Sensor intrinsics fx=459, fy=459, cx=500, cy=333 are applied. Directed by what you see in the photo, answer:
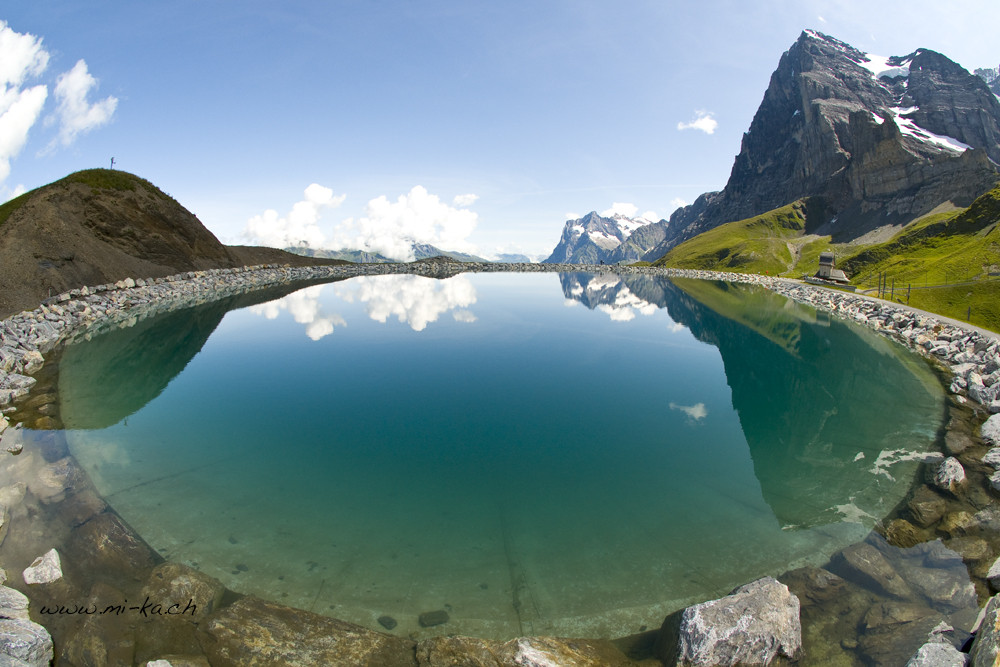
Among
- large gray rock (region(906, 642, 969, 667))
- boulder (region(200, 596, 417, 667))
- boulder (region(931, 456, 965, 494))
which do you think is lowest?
boulder (region(931, 456, 965, 494))

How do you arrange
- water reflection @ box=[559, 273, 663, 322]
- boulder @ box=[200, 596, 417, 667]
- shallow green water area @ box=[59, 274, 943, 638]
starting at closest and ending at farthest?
boulder @ box=[200, 596, 417, 667] → shallow green water area @ box=[59, 274, 943, 638] → water reflection @ box=[559, 273, 663, 322]

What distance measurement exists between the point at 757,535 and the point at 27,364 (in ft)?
134

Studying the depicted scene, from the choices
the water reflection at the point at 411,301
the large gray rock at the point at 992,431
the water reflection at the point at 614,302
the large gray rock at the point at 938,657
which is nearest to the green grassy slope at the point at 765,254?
the water reflection at the point at 614,302

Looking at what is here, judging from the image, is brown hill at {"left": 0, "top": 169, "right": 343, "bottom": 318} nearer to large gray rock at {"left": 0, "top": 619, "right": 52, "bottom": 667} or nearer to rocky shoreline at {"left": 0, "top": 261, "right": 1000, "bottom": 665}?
rocky shoreline at {"left": 0, "top": 261, "right": 1000, "bottom": 665}

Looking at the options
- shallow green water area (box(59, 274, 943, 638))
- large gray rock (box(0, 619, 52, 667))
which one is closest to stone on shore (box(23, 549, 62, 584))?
shallow green water area (box(59, 274, 943, 638))

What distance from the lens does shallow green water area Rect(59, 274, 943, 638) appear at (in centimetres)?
1149

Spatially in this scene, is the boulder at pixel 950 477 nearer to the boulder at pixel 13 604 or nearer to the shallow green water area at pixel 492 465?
the shallow green water area at pixel 492 465

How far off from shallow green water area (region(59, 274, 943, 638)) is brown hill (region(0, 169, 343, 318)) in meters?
23.2

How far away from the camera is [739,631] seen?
30.3 ft

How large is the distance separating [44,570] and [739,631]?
1590 cm

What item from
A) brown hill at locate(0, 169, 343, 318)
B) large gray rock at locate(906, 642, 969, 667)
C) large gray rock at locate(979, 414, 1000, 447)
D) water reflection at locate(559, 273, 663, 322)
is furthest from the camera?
water reflection at locate(559, 273, 663, 322)

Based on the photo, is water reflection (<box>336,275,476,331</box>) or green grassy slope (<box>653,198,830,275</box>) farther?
green grassy slope (<box>653,198,830,275</box>)

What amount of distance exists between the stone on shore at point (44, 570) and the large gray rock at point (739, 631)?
14207mm

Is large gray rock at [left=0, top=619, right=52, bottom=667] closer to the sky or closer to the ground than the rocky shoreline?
closer to the sky
